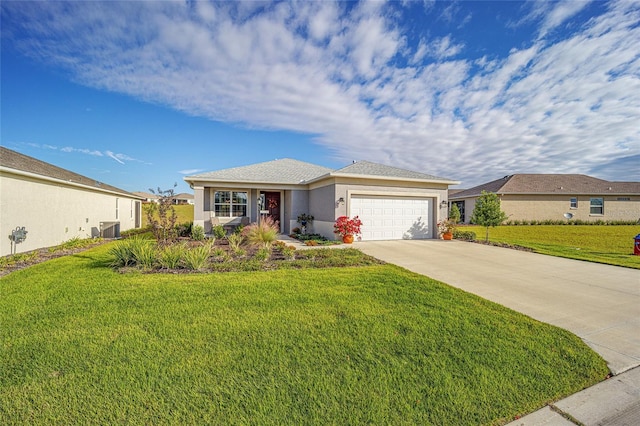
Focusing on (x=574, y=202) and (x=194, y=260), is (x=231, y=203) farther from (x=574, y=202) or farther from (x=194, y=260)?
(x=574, y=202)

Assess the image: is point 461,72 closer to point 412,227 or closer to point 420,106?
point 420,106

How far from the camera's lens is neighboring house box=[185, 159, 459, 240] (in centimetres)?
1277

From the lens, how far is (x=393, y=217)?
44.0ft

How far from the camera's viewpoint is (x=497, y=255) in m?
9.55

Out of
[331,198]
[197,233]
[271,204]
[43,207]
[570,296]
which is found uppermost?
[331,198]

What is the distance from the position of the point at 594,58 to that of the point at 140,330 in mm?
14741

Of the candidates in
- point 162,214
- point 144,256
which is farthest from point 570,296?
point 162,214

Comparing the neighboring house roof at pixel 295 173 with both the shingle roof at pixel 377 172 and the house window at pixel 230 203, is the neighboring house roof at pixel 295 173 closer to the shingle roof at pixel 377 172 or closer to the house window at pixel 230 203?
the shingle roof at pixel 377 172

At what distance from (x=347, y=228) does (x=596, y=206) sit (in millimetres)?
27966

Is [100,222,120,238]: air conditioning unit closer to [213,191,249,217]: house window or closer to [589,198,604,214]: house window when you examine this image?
[213,191,249,217]: house window

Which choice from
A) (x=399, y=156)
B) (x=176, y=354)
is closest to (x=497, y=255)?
(x=176, y=354)

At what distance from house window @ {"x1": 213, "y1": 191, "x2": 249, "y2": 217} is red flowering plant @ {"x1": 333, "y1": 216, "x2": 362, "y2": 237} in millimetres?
6597

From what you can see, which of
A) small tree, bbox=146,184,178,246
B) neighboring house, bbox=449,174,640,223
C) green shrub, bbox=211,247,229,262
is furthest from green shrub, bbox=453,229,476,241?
small tree, bbox=146,184,178,246

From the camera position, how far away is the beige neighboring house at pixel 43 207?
27.6ft
